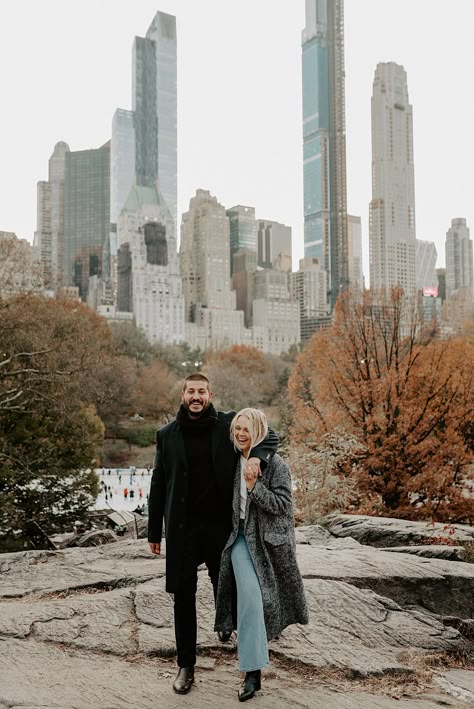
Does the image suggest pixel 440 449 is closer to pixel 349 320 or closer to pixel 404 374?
pixel 404 374

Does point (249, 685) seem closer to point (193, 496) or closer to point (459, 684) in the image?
point (193, 496)

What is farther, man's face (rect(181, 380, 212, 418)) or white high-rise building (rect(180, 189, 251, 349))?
white high-rise building (rect(180, 189, 251, 349))

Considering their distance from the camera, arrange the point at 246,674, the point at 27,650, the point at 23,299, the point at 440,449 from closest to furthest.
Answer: the point at 246,674 → the point at 27,650 → the point at 440,449 → the point at 23,299

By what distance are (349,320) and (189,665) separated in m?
14.5

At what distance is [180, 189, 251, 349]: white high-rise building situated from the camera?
169m

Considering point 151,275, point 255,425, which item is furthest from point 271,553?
point 151,275

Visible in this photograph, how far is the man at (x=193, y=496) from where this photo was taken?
4.09 metres

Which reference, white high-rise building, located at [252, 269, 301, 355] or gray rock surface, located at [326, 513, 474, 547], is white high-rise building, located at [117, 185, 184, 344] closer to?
white high-rise building, located at [252, 269, 301, 355]

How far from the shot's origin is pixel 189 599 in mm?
4125

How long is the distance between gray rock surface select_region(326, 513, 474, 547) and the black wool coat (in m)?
4.94

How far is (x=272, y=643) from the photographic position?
4.74m

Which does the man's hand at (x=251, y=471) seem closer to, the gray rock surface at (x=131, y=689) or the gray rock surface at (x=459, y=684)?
the gray rock surface at (x=131, y=689)

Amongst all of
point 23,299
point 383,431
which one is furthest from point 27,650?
point 23,299

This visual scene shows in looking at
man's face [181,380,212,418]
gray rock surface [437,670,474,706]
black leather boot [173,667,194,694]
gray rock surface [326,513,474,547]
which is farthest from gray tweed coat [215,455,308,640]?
gray rock surface [326,513,474,547]
